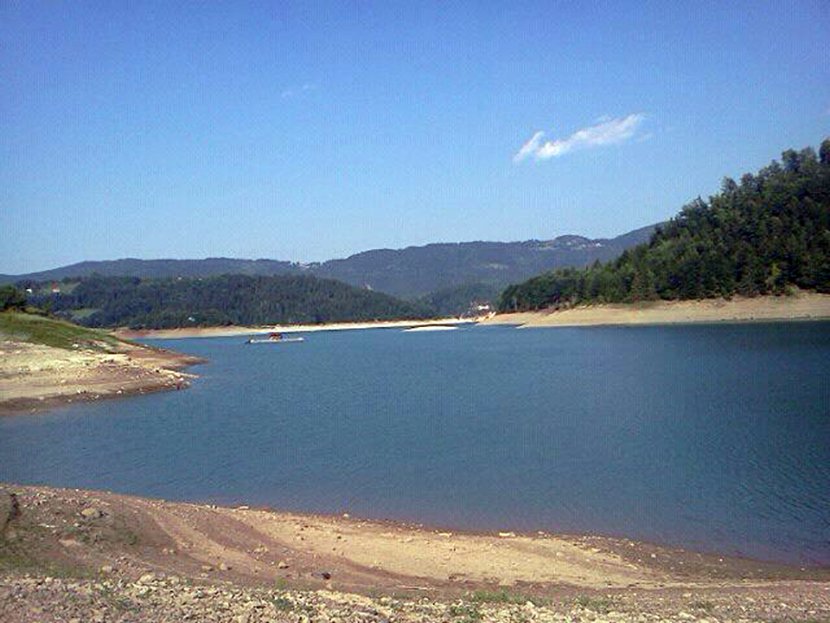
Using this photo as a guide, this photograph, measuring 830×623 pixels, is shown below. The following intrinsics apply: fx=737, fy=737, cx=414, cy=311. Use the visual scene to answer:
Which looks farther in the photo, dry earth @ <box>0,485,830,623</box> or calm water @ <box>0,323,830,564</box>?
calm water @ <box>0,323,830,564</box>

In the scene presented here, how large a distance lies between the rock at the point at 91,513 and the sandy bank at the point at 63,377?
1891cm

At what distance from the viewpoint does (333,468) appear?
1661cm

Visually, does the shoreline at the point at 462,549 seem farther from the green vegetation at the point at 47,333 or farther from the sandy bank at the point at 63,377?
the green vegetation at the point at 47,333

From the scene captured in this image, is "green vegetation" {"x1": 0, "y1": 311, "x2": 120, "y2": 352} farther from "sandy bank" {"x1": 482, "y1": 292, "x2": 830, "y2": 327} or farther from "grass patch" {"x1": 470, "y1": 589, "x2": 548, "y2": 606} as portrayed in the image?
"sandy bank" {"x1": 482, "y1": 292, "x2": 830, "y2": 327}

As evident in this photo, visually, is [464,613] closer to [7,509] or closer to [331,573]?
[331,573]

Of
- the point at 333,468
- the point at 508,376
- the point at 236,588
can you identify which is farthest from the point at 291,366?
the point at 236,588

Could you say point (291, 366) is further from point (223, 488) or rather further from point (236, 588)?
point (236, 588)

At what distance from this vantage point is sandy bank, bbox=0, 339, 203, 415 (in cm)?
2917

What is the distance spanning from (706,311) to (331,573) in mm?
70908

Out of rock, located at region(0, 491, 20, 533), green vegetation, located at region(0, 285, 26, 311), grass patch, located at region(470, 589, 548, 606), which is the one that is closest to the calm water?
grass patch, located at region(470, 589, 548, 606)

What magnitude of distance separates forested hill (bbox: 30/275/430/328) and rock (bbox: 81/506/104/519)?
127 meters

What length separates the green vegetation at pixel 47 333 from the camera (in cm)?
3809

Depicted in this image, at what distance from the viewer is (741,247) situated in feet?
246

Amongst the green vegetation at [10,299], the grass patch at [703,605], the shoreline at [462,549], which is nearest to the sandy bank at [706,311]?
the green vegetation at [10,299]
